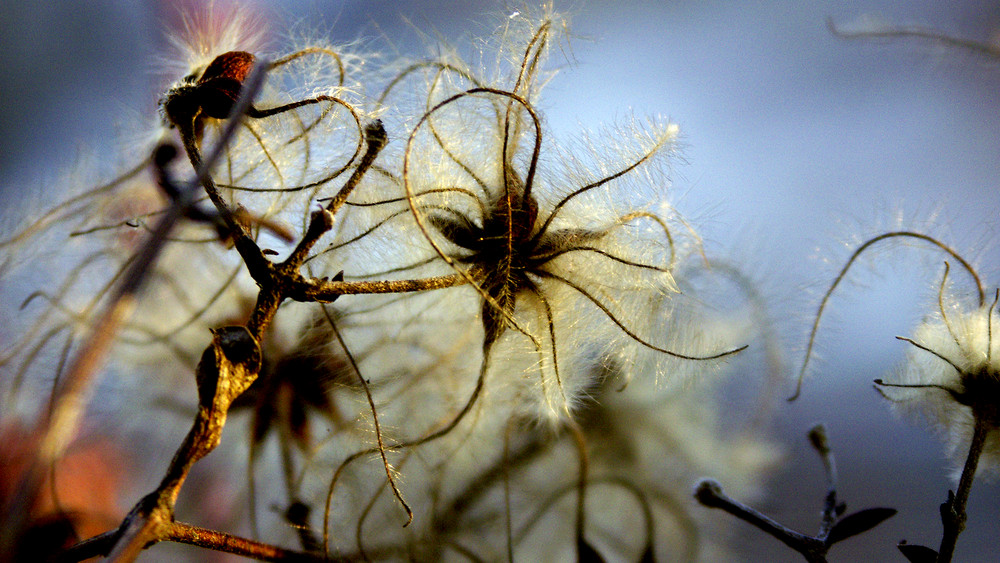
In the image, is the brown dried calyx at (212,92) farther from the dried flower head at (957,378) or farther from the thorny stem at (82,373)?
the dried flower head at (957,378)

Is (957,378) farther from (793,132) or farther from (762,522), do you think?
(793,132)

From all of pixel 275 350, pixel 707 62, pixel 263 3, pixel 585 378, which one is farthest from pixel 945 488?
pixel 263 3

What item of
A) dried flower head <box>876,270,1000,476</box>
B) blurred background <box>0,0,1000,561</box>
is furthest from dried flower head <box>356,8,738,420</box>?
dried flower head <box>876,270,1000,476</box>

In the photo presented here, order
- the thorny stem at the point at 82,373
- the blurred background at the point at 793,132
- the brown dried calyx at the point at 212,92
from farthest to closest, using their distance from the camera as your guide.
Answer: the blurred background at the point at 793,132 < the brown dried calyx at the point at 212,92 < the thorny stem at the point at 82,373

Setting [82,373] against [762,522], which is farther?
[762,522]

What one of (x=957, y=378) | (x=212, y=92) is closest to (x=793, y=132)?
(x=957, y=378)

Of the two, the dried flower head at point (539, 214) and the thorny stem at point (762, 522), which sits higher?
the dried flower head at point (539, 214)

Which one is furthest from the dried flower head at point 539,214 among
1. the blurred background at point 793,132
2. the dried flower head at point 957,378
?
the dried flower head at point 957,378

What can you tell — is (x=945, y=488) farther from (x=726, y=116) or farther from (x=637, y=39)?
(x=637, y=39)
